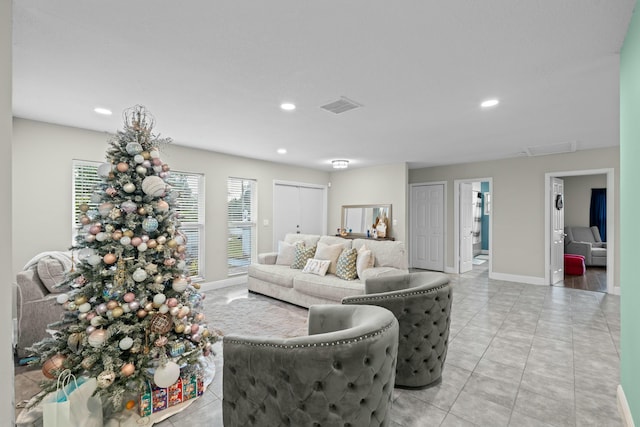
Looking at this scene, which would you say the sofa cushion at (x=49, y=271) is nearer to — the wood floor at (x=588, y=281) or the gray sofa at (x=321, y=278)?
the gray sofa at (x=321, y=278)

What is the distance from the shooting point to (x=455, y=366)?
253 cm

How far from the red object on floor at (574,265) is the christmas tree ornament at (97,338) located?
8.05m

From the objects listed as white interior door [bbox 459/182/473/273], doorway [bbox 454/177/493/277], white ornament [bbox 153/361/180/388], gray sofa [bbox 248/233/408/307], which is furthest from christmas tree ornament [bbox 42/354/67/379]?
white interior door [bbox 459/182/473/273]

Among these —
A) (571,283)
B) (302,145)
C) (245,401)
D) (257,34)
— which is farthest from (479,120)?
(571,283)

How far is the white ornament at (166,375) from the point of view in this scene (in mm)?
1915

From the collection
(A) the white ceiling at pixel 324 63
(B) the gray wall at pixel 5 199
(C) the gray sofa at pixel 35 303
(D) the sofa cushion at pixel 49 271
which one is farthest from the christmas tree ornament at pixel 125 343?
(A) the white ceiling at pixel 324 63

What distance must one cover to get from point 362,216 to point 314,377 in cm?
568

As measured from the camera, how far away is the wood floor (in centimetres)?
516

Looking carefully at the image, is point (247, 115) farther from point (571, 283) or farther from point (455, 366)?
point (571, 283)

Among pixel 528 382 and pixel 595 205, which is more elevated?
pixel 595 205

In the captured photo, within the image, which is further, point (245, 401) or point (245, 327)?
point (245, 327)

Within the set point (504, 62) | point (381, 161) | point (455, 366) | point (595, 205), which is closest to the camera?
point (504, 62)

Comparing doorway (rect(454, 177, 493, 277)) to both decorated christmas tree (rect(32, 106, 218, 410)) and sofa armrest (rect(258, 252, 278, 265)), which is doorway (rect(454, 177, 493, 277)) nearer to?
sofa armrest (rect(258, 252, 278, 265))

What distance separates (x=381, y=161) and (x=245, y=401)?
536cm
